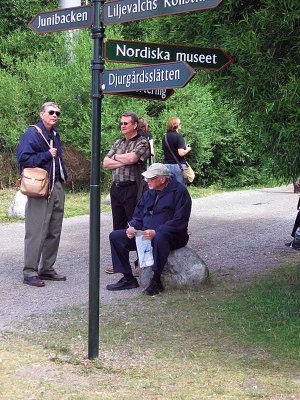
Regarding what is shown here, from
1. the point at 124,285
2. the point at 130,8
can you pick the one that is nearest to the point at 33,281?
the point at 124,285

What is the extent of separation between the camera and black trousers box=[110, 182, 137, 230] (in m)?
8.55

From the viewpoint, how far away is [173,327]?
6.66 m

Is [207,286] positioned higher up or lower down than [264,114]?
lower down

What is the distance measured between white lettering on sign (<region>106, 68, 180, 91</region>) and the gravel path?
2444 mm

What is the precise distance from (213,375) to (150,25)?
4.13 meters

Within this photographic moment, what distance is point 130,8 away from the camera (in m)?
5.66

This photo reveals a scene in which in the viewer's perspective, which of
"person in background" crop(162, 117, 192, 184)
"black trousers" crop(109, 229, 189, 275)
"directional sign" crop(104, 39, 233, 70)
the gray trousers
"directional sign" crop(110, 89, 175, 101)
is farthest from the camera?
"person in background" crop(162, 117, 192, 184)

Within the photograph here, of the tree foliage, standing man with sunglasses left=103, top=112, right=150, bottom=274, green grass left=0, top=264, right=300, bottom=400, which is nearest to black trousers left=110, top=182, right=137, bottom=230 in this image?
standing man with sunglasses left=103, top=112, right=150, bottom=274

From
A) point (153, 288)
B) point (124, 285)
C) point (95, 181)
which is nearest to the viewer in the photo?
point (95, 181)

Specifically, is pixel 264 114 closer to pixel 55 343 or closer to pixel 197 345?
pixel 197 345

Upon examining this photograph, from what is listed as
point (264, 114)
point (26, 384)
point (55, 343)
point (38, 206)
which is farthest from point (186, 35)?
point (26, 384)

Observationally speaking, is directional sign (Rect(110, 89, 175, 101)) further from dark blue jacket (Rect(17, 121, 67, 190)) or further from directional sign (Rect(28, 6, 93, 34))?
dark blue jacket (Rect(17, 121, 67, 190))

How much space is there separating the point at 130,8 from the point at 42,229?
3395 mm

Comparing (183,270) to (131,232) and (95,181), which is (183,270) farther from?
(95,181)
